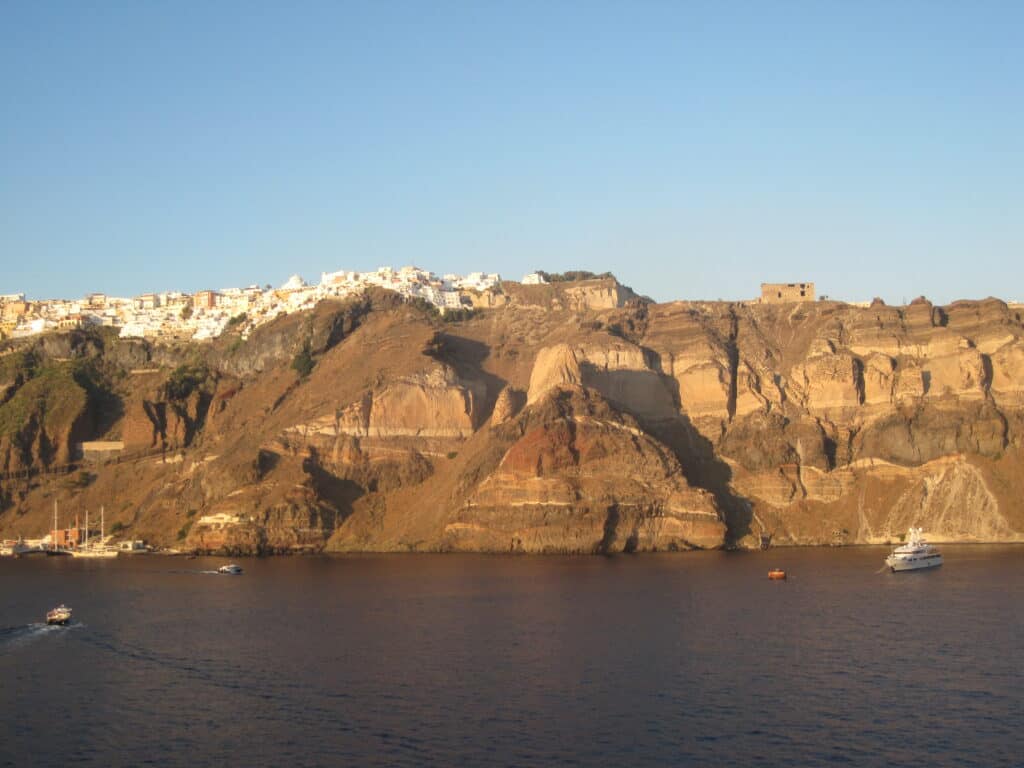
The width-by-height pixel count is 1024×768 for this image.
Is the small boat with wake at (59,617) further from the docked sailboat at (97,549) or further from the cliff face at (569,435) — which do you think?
the docked sailboat at (97,549)

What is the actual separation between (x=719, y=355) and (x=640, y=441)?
71.5 ft

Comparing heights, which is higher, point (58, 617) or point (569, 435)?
point (569, 435)

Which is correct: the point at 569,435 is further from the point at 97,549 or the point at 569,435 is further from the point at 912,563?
the point at 97,549

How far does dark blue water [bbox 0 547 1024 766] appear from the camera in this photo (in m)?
41.5

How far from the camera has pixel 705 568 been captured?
90.6 m

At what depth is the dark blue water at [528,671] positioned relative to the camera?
136 ft

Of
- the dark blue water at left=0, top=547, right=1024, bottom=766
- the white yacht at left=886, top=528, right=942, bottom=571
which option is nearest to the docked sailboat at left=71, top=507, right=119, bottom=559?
the dark blue water at left=0, top=547, right=1024, bottom=766

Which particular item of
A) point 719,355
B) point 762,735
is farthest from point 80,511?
point 762,735

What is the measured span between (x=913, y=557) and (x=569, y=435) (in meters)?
30.0

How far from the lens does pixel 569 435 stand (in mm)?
107000

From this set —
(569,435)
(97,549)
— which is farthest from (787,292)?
(97,549)

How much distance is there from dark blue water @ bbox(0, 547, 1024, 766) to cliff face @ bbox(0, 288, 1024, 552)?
1906 centimetres

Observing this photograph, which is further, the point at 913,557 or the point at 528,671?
the point at 913,557

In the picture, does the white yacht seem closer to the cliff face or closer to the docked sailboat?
the cliff face
